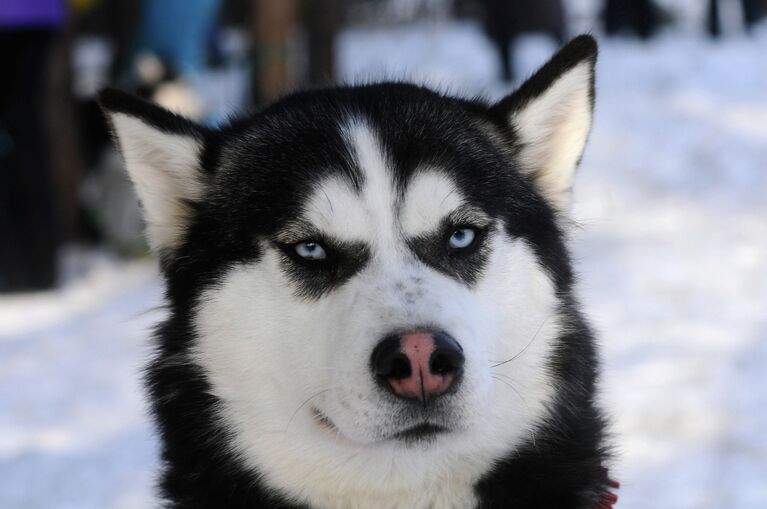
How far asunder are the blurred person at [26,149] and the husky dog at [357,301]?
16.0 ft

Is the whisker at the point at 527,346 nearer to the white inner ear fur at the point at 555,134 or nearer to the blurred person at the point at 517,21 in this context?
the white inner ear fur at the point at 555,134

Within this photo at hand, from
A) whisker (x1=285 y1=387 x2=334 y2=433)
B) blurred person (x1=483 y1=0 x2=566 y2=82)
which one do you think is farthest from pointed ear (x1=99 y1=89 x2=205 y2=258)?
blurred person (x1=483 y1=0 x2=566 y2=82)

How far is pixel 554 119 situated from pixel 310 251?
812 millimetres

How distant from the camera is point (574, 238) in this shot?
2879mm

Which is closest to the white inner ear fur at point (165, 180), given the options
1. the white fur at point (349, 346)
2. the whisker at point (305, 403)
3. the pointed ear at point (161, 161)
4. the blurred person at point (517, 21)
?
the pointed ear at point (161, 161)

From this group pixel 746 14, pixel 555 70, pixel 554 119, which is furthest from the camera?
pixel 746 14

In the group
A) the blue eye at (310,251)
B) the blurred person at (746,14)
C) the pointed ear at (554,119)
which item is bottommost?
the blue eye at (310,251)

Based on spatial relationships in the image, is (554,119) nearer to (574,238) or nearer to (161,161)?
(574,238)

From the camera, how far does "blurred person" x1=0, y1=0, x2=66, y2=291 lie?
702cm

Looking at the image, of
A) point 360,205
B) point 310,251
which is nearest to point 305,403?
point 310,251

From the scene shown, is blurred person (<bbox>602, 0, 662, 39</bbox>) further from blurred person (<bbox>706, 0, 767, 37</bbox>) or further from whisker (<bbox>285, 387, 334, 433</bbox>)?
whisker (<bbox>285, 387, 334, 433</bbox>)

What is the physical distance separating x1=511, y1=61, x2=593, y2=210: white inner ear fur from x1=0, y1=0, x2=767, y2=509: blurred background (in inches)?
7.2

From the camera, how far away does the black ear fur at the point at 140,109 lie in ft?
8.18

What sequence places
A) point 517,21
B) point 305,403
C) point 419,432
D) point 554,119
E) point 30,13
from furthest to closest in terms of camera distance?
1. point 517,21
2. point 30,13
3. point 554,119
4. point 305,403
5. point 419,432
